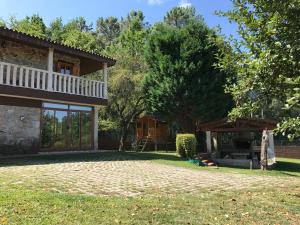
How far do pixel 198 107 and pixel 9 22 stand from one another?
25.1 m

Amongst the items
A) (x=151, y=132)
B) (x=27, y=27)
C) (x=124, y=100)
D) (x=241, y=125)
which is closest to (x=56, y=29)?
(x=27, y=27)

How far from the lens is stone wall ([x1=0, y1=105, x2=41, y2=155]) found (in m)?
14.6

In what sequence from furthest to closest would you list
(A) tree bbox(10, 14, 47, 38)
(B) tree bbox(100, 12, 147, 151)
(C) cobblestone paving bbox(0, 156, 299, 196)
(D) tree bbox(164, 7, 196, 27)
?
(D) tree bbox(164, 7, 196, 27)
(A) tree bbox(10, 14, 47, 38)
(B) tree bbox(100, 12, 147, 151)
(C) cobblestone paving bbox(0, 156, 299, 196)

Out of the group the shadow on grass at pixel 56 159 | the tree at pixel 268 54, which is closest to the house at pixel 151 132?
the shadow on grass at pixel 56 159

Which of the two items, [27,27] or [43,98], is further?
[27,27]

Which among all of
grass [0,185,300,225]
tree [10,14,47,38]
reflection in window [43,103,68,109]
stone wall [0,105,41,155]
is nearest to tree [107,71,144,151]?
reflection in window [43,103,68,109]

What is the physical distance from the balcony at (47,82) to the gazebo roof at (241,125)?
6.23 metres

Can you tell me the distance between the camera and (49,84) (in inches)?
612

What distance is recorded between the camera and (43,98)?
15.3 m

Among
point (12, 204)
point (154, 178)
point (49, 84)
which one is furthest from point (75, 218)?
point (49, 84)

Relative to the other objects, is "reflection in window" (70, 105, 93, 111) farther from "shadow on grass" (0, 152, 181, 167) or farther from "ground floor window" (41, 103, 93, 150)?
"shadow on grass" (0, 152, 181, 167)

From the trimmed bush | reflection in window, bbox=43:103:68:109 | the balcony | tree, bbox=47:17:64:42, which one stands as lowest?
the trimmed bush

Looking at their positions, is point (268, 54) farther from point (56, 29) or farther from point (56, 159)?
point (56, 29)

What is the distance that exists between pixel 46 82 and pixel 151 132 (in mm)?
16068
